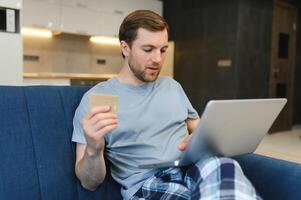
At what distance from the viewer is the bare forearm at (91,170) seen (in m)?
1.01

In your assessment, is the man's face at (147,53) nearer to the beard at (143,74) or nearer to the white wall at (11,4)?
the beard at (143,74)

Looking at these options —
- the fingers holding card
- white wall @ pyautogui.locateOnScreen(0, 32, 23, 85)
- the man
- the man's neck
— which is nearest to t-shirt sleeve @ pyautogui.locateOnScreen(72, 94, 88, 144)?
the man

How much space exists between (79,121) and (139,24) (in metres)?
0.44

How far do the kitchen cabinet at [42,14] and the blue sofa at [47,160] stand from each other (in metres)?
2.82

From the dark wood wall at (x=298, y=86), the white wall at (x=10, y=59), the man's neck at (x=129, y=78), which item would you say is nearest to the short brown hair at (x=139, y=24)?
the man's neck at (x=129, y=78)

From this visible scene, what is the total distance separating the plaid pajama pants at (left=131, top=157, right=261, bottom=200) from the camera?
0.84 meters

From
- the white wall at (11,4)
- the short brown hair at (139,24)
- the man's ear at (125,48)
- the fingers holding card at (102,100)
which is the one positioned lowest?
the fingers holding card at (102,100)

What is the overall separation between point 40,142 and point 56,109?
0.14 metres

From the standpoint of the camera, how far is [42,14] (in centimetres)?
383

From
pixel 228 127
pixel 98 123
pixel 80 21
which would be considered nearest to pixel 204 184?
pixel 228 127

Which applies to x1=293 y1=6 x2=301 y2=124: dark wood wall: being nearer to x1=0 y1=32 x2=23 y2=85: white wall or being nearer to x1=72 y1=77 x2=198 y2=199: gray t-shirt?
x1=0 y1=32 x2=23 y2=85: white wall

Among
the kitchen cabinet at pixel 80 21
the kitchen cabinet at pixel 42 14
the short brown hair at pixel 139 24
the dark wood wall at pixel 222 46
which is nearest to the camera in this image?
the short brown hair at pixel 139 24

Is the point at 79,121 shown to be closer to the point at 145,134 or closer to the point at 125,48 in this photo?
the point at 145,134

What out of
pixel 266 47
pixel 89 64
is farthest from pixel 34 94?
pixel 266 47
